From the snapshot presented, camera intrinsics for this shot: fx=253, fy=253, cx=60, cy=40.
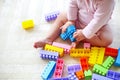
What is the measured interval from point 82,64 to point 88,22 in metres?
0.20

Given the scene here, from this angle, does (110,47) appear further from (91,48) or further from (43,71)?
(43,71)

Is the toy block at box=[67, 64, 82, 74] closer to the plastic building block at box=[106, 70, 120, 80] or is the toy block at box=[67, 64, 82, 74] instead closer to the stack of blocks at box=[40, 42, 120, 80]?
the stack of blocks at box=[40, 42, 120, 80]

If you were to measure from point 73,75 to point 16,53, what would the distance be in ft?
0.99

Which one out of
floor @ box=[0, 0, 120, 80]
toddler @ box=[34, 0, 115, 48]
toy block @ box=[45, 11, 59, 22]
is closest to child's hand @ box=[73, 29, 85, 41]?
toddler @ box=[34, 0, 115, 48]

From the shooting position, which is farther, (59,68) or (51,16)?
(51,16)

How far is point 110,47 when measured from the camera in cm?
120

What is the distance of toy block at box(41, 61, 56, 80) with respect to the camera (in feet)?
3.62

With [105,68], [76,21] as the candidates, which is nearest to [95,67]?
[105,68]

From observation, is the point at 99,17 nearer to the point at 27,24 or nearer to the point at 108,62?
the point at 108,62

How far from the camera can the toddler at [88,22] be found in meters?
1.04

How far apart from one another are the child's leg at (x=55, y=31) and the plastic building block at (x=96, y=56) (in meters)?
0.19

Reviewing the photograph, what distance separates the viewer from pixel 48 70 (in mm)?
1117

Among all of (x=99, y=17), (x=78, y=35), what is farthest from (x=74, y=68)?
(x=99, y=17)

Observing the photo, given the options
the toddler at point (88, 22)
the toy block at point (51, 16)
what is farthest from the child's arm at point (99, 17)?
the toy block at point (51, 16)
